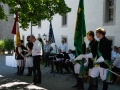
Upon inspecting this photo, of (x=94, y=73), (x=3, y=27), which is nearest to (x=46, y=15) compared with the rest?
(x=94, y=73)

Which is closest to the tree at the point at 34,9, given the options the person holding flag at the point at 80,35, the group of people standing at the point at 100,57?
the person holding flag at the point at 80,35

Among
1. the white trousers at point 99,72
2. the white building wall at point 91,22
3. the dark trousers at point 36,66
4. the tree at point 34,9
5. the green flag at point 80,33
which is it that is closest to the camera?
the white trousers at point 99,72

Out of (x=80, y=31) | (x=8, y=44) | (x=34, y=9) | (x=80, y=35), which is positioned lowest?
(x=8, y=44)

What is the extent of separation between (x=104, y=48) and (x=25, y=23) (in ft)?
24.2

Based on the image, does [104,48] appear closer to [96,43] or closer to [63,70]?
[96,43]

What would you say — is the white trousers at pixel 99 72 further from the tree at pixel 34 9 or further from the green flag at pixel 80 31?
the tree at pixel 34 9

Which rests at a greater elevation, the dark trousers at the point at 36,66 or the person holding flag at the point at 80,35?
the person holding flag at the point at 80,35

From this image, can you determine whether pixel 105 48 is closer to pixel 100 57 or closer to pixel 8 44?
pixel 100 57

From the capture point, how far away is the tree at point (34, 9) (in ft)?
43.8

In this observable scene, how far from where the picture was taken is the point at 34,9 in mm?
13430

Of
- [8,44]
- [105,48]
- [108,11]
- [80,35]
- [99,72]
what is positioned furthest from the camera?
[8,44]

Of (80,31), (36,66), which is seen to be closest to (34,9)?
(36,66)

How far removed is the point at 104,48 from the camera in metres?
7.64

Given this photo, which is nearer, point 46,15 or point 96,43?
point 96,43
